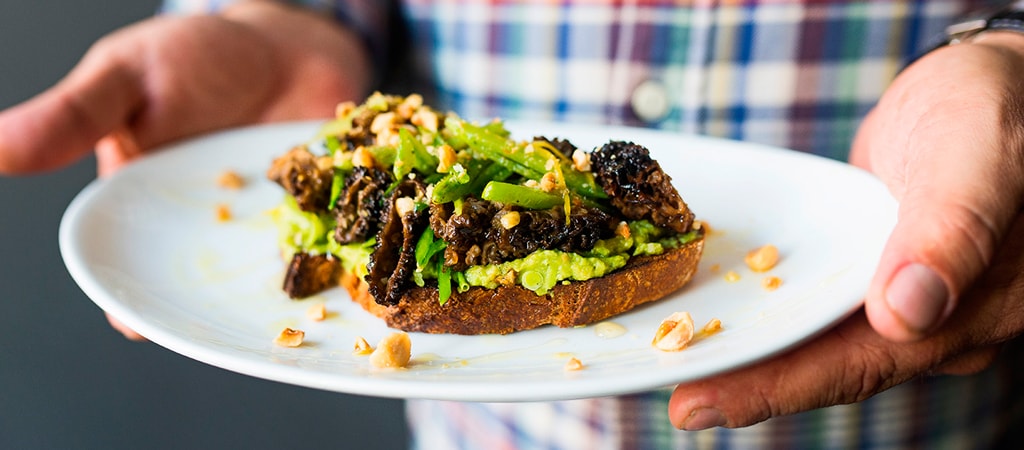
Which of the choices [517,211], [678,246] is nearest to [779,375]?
[678,246]

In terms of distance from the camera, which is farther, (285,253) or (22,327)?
(22,327)

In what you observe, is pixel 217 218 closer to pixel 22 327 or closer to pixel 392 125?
pixel 392 125

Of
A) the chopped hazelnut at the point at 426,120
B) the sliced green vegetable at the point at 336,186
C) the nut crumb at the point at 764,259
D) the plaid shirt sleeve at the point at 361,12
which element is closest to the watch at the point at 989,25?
the nut crumb at the point at 764,259

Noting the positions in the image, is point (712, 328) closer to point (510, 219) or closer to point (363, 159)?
point (510, 219)

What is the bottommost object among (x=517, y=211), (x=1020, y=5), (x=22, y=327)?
(x=22, y=327)

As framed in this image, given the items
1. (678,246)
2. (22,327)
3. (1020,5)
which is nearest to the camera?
(678,246)

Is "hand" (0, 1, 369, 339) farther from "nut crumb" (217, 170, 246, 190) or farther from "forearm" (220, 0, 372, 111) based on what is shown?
"nut crumb" (217, 170, 246, 190)

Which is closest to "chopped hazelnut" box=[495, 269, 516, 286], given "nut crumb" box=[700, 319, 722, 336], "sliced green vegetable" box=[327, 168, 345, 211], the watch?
"nut crumb" box=[700, 319, 722, 336]
